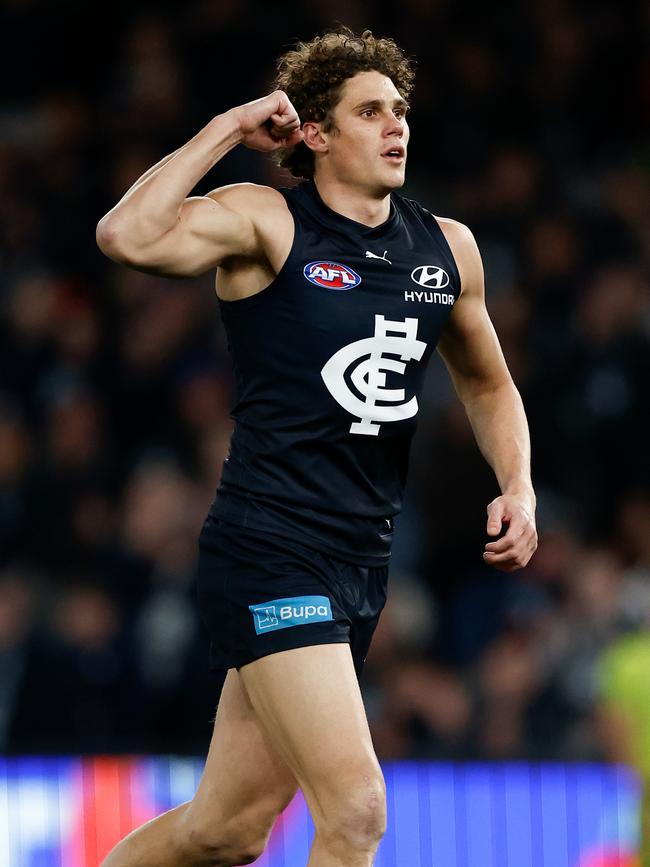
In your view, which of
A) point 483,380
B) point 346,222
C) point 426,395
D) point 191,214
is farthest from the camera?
point 426,395

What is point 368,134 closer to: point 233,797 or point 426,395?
point 233,797

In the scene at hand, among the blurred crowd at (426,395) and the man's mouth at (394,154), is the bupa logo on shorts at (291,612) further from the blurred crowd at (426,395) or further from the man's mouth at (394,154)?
the blurred crowd at (426,395)

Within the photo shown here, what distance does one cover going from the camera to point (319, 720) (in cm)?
408

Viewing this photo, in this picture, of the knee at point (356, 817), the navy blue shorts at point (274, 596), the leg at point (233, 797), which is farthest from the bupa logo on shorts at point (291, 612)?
the knee at point (356, 817)

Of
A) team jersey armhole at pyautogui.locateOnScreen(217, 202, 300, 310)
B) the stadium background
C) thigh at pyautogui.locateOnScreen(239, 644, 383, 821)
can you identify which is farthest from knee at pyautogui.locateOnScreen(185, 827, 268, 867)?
the stadium background

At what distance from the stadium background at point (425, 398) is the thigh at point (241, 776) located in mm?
2319

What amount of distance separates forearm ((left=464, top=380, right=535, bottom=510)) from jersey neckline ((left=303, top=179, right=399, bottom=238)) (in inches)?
25.6

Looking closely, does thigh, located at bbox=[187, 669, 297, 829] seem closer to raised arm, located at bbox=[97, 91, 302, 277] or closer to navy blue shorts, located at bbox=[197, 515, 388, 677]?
navy blue shorts, located at bbox=[197, 515, 388, 677]

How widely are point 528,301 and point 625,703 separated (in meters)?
5.47

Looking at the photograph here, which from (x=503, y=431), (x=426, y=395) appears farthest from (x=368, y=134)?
(x=426, y=395)

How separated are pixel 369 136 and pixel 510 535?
1.22 meters

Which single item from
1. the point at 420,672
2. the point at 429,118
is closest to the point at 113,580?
the point at 420,672

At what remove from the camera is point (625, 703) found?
3844 millimetres

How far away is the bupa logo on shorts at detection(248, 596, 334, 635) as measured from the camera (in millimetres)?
4223
